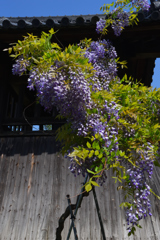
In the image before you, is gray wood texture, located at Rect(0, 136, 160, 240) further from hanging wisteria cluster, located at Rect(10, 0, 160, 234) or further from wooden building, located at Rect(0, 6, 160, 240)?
hanging wisteria cluster, located at Rect(10, 0, 160, 234)

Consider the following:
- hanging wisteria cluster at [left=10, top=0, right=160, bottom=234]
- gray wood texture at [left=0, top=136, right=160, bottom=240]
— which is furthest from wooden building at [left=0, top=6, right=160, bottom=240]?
hanging wisteria cluster at [left=10, top=0, right=160, bottom=234]

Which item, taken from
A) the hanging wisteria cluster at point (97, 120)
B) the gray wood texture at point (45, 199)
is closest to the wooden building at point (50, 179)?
the gray wood texture at point (45, 199)

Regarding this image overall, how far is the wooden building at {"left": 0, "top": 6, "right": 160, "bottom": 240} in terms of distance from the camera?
15.0 feet

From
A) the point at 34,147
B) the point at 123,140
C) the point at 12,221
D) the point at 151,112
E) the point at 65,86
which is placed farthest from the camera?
the point at 34,147

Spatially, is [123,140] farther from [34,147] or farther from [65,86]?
[34,147]

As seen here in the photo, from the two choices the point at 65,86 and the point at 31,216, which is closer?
the point at 65,86

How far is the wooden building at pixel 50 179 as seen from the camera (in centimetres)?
457

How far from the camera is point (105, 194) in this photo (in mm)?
4855

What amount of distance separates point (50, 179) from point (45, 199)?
15.2 inches

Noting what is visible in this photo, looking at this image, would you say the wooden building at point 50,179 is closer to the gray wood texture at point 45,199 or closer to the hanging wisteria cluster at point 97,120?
the gray wood texture at point 45,199

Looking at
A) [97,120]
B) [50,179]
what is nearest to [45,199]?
[50,179]

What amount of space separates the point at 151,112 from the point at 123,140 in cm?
56

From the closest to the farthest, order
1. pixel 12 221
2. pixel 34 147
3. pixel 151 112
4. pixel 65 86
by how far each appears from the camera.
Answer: pixel 65 86
pixel 151 112
pixel 12 221
pixel 34 147

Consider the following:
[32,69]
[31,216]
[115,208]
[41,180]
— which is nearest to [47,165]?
[41,180]
